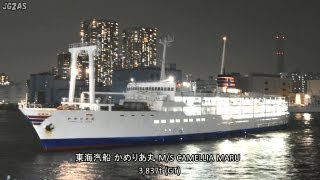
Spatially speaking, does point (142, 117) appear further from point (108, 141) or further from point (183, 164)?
point (183, 164)

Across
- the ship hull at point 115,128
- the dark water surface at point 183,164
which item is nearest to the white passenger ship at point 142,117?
the ship hull at point 115,128

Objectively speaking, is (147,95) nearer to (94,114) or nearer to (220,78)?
(94,114)

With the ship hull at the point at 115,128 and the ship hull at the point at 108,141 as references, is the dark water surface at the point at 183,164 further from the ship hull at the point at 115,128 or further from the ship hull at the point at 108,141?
the ship hull at the point at 115,128

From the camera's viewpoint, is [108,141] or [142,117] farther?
[142,117]

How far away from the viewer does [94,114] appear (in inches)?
1913

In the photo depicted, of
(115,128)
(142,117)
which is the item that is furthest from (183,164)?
(142,117)

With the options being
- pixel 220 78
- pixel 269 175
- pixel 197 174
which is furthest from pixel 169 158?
pixel 220 78

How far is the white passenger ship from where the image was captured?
156 ft

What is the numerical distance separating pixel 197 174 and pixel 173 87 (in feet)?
76.7

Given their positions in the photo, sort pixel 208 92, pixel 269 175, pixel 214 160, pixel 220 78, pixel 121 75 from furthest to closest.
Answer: pixel 121 75 → pixel 220 78 → pixel 208 92 → pixel 214 160 → pixel 269 175

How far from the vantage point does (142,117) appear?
171 ft

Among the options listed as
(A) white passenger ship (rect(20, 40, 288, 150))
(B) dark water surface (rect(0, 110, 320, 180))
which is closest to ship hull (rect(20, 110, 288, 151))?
(A) white passenger ship (rect(20, 40, 288, 150))

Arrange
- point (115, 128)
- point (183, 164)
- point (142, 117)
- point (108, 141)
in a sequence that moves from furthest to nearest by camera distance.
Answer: point (142, 117), point (115, 128), point (108, 141), point (183, 164)

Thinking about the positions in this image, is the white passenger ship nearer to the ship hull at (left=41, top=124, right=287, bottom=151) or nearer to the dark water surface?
the ship hull at (left=41, top=124, right=287, bottom=151)
